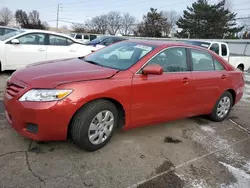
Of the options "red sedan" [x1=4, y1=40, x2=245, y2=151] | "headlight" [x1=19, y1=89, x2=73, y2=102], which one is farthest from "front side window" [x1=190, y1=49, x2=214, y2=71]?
"headlight" [x1=19, y1=89, x2=73, y2=102]

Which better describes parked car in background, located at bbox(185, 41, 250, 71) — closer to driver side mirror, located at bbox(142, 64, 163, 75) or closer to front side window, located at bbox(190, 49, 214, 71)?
front side window, located at bbox(190, 49, 214, 71)

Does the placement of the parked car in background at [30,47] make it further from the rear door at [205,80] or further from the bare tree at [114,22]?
the bare tree at [114,22]

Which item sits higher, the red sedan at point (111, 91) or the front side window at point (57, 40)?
the front side window at point (57, 40)

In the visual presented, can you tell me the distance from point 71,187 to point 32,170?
0.53m

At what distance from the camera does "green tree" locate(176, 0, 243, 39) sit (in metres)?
41.6

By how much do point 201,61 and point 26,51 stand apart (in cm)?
510

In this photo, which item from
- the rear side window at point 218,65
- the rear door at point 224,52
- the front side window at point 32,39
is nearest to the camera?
the rear side window at point 218,65

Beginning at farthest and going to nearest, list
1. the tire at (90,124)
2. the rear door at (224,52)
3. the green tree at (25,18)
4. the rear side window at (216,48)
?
the green tree at (25,18) → the rear door at (224,52) → the rear side window at (216,48) → the tire at (90,124)

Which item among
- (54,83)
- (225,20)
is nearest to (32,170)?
(54,83)

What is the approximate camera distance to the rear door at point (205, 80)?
395 centimetres

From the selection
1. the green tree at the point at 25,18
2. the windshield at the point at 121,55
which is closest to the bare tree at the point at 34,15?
the green tree at the point at 25,18

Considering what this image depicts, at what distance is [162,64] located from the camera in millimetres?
3525

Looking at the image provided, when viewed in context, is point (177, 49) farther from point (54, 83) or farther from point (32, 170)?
point (32, 170)

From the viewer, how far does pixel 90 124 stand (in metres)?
2.87
